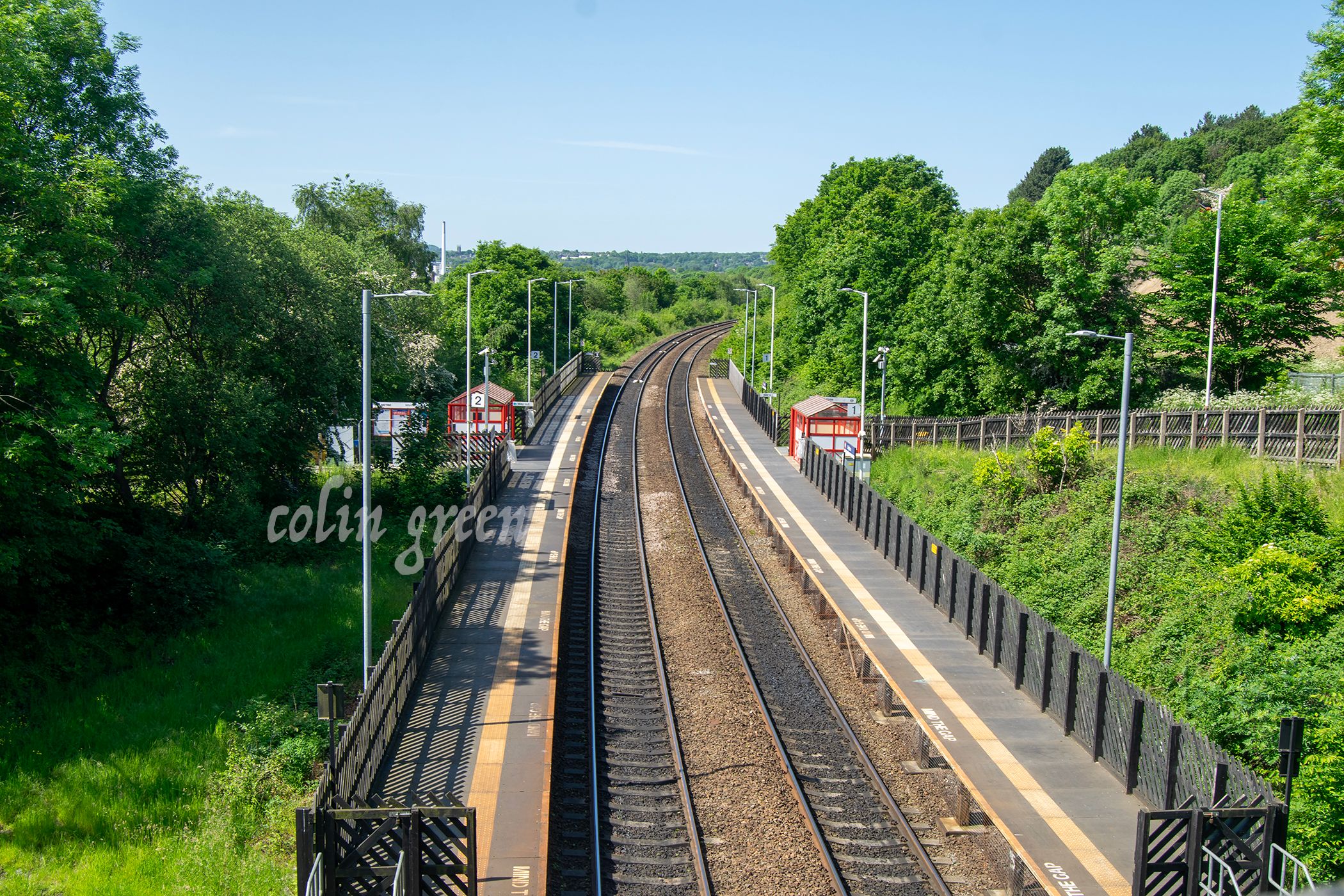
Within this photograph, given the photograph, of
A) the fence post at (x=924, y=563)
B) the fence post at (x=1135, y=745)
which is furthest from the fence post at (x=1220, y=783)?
the fence post at (x=924, y=563)

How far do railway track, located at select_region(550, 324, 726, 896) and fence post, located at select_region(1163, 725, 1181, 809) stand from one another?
6.57 meters

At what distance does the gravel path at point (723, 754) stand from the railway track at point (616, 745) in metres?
0.33

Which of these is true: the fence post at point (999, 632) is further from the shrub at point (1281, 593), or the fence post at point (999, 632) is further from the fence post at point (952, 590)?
the shrub at point (1281, 593)

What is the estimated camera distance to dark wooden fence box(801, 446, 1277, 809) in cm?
1312

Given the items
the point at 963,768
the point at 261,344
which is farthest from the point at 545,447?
the point at 963,768

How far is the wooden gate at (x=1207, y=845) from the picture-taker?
37.2 ft

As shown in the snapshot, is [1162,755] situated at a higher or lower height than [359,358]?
lower

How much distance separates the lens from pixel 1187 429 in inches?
1068

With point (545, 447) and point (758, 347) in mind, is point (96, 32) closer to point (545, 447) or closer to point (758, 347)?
point (545, 447)

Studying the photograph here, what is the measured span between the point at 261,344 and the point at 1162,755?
26302 mm

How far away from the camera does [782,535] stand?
2970 cm

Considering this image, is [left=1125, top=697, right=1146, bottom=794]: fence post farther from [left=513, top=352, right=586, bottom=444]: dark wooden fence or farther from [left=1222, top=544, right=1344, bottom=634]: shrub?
[left=513, top=352, right=586, bottom=444]: dark wooden fence

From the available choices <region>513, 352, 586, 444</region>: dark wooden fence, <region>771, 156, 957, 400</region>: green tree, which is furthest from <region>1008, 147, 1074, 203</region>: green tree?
<region>513, 352, 586, 444</region>: dark wooden fence

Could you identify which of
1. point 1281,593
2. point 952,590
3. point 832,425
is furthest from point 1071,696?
point 832,425
